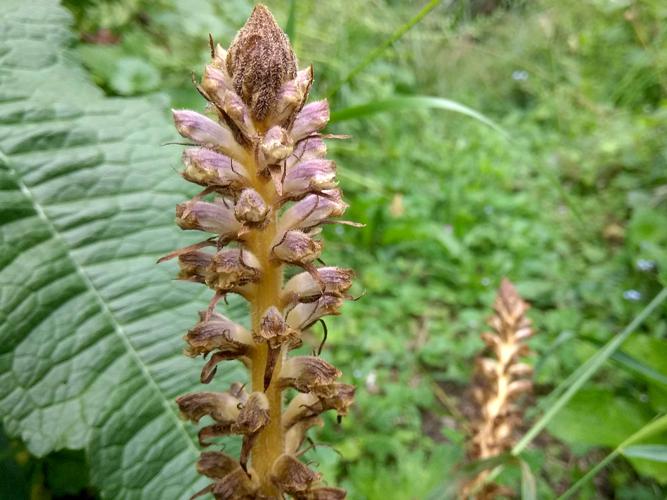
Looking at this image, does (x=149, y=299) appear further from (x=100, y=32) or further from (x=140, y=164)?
(x=100, y=32)

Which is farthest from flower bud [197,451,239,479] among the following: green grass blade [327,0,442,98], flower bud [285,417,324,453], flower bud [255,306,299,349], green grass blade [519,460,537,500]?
green grass blade [327,0,442,98]

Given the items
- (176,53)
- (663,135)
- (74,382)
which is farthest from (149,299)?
(663,135)

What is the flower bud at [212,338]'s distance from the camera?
0.91 meters

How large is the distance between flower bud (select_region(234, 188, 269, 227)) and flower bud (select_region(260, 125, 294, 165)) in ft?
0.18

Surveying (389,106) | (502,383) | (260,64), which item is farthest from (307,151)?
(502,383)

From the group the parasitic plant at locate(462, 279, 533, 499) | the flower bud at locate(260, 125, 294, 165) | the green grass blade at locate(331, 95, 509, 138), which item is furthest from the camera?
the parasitic plant at locate(462, 279, 533, 499)

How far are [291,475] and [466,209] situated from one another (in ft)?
13.0

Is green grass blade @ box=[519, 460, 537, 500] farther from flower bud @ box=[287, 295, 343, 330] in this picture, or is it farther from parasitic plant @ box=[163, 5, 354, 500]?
flower bud @ box=[287, 295, 343, 330]

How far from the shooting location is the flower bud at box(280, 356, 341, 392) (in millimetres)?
925

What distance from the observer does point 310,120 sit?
0.92 m

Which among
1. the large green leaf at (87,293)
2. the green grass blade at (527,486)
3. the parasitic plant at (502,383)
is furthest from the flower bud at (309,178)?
the parasitic plant at (502,383)

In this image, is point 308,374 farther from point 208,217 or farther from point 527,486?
point 527,486

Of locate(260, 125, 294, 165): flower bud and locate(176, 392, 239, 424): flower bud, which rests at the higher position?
locate(260, 125, 294, 165): flower bud

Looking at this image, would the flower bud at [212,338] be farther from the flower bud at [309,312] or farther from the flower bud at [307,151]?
the flower bud at [307,151]
